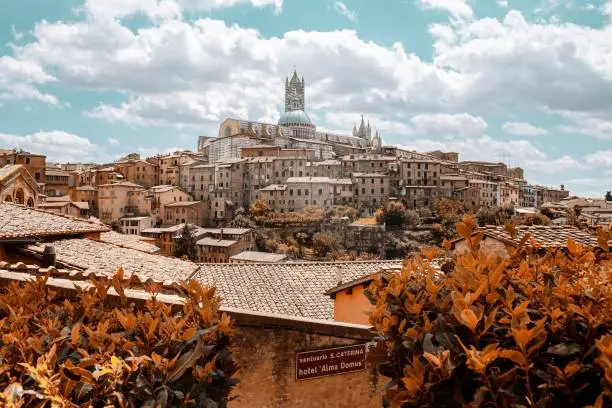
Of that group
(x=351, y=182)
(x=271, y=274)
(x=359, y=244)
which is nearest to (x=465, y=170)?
(x=351, y=182)

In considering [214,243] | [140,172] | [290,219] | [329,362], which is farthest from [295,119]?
[329,362]

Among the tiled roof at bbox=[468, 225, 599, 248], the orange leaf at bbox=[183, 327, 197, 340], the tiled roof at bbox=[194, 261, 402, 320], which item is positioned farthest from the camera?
the tiled roof at bbox=[194, 261, 402, 320]

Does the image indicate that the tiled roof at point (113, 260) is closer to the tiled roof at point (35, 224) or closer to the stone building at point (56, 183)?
the tiled roof at point (35, 224)

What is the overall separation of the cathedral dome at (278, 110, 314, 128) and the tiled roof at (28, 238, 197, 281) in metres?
106

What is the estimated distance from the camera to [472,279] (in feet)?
9.89

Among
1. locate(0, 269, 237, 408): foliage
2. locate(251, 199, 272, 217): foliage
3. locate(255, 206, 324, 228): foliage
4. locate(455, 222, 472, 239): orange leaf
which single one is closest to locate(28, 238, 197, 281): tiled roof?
locate(0, 269, 237, 408): foliage

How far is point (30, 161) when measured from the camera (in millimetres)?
69688

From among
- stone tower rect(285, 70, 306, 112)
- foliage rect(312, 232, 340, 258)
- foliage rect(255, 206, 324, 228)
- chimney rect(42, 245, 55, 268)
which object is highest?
stone tower rect(285, 70, 306, 112)

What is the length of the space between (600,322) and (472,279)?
0.70 metres

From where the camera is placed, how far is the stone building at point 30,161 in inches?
2689

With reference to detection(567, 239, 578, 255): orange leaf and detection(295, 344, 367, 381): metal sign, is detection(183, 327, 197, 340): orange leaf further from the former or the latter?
detection(567, 239, 578, 255): orange leaf

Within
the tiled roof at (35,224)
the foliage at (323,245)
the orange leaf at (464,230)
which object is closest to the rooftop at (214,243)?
the foliage at (323,245)

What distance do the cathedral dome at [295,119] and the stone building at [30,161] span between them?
60.9 metres

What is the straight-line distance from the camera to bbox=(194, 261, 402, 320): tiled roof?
13219 millimetres
